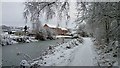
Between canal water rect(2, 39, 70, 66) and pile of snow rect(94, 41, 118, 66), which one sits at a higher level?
pile of snow rect(94, 41, 118, 66)

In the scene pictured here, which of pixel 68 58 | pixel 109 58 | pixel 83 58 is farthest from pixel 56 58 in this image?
pixel 109 58

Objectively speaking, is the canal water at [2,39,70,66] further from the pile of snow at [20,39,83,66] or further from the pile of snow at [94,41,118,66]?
the pile of snow at [94,41,118,66]

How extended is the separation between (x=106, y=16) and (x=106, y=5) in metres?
0.95

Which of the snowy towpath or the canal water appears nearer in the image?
the snowy towpath

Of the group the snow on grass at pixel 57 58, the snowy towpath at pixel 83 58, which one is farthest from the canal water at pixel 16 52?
the snowy towpath at pixel 83 58

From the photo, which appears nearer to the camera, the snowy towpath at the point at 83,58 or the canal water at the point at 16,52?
the snowy towpath at the point at 83,58

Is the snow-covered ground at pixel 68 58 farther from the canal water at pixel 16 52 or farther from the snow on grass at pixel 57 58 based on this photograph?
the canal water at pixel 16 52

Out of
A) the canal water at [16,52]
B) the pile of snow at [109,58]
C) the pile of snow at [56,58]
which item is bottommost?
the canal water at [16,52]

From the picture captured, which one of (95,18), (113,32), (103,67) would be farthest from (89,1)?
(103,67)

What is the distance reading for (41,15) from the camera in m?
8.41

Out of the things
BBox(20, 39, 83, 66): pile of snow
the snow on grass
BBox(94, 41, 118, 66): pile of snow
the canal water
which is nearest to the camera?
BBox(94, 41, 118, 66): pile of snow

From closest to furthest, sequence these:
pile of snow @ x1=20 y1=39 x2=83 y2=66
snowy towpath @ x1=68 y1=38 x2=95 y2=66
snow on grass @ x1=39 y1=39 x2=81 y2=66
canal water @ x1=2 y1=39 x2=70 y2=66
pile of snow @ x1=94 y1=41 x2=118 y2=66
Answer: pile of snow @ x1=94 y1=41 x2=118 y2=66, snowy towpath @ x1=68 y1=38 x2=95 y2=66, snow on grass @ x1=39 y1=39 x2=81 y2=66, pile of snow @ x1=20 y1=39 x2=83 y2=66, canal water @ x1=2 y1=39 x2=70 y2=66

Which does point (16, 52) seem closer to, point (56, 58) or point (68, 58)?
point (56, 58)

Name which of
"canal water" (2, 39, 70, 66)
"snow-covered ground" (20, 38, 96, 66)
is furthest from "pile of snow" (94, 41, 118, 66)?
"canal water" (2, 39, 70, 66)
